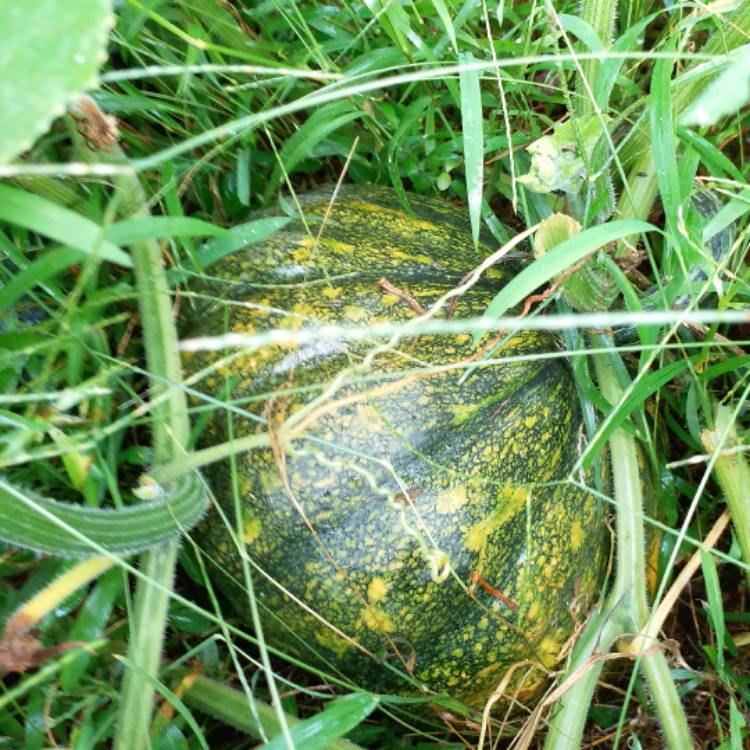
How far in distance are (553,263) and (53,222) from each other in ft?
2.20

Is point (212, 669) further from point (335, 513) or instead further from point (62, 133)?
point (62, 133)

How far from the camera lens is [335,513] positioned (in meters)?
1.31

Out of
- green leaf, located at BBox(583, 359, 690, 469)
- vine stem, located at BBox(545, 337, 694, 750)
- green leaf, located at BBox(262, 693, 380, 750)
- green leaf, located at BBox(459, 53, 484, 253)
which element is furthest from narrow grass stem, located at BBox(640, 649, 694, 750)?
green leaf, located at BBox(459, 53, 484, 253)

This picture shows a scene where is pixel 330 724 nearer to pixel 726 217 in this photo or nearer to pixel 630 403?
pixel 630 403

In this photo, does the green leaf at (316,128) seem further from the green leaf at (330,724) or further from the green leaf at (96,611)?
the green leaf at (330,724)

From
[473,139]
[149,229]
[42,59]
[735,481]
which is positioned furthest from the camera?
[735,481]

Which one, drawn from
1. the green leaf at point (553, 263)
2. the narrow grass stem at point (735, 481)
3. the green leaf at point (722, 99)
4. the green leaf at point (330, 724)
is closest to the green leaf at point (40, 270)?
the green leaf at point (553, 263)

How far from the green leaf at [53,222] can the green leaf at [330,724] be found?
0.70 m

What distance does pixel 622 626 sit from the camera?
1505 mm

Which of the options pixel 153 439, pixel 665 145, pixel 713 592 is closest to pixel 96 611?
pixel 153 439

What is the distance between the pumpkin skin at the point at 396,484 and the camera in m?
1.31

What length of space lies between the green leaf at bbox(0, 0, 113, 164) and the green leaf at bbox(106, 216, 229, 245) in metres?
0.31

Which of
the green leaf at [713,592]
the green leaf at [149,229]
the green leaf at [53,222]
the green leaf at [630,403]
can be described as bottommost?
the green leaf at [713,592]

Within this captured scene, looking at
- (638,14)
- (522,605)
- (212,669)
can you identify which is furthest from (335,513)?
(638,14)
